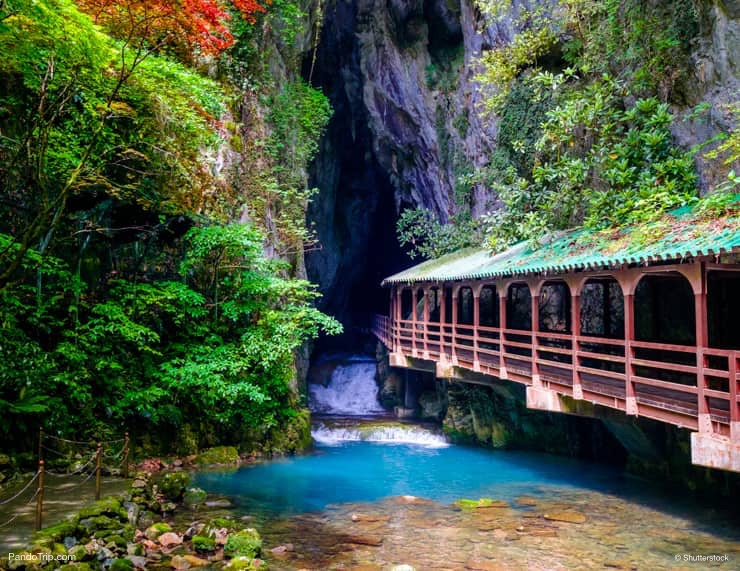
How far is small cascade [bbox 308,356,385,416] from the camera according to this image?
26.8m

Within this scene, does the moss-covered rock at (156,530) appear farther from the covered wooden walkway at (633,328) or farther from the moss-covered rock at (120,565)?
the covered wooden walkway at (633,328)

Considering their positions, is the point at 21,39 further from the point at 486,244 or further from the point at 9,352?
the point at 486,244

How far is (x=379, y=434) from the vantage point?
20.8 meters

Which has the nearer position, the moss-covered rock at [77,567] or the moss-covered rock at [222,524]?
the moss-covered rock at [77,567]

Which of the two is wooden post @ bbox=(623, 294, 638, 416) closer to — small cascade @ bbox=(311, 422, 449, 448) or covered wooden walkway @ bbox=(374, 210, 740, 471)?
covered wooden walkway @ bbox=(374, 210, 740, 471)

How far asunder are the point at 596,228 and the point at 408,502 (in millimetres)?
7841

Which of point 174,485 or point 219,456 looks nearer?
point 174,485

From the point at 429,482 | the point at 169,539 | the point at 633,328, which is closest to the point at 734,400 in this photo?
the point at 633,328

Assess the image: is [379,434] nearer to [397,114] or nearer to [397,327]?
[397,327]

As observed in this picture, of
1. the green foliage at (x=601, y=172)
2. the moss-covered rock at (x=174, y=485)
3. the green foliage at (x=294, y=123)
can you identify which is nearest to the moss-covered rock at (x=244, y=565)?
the moss-covered rock at (x=174, y=485)

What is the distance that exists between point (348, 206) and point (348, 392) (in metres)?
12.9

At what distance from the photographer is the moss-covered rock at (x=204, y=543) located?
30.6 ft

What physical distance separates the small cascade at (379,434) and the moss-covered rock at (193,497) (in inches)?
326

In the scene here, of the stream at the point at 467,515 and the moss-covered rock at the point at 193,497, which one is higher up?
the moss-covered rock at the point at 193,497
